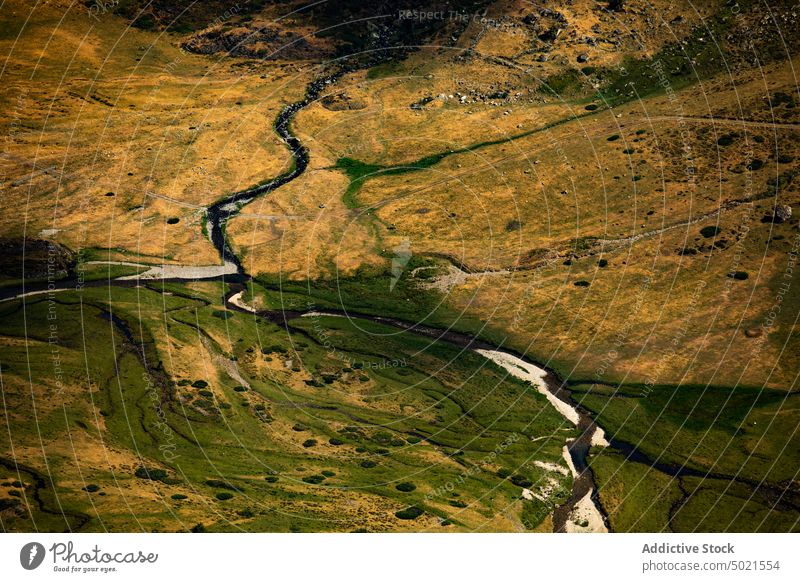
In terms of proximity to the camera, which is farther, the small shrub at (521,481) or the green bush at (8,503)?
the small shrub at (521,481)

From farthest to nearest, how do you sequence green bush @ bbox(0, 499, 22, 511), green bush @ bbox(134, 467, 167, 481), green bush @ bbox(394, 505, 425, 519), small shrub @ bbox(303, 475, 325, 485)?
small shrub @ bbox(303, 475, 325, 485) < green bush @ bbox(134, 467, 167, 481) < green bush @ bbox(394, 505, 425, 519) < green bush @ bbox(0, 499, 22, 511)

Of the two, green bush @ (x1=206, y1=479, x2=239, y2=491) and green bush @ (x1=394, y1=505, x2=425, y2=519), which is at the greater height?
green bush @ (x1=206, y1=479, x2=239, y2=491)

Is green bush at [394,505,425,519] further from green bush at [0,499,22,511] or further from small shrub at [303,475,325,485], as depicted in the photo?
green bush at [0,499,22,511]

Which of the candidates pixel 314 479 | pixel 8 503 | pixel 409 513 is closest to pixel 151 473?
pixel 8 503

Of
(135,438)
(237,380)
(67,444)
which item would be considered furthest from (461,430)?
(67,444)

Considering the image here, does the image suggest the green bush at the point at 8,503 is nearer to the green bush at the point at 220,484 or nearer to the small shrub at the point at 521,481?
the green bush at the point at 220,484

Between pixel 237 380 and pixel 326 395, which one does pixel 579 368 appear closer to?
pixel 326 395

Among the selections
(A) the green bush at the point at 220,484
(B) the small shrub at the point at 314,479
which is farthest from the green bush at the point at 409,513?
(A) the green bush at the point at 220,484
